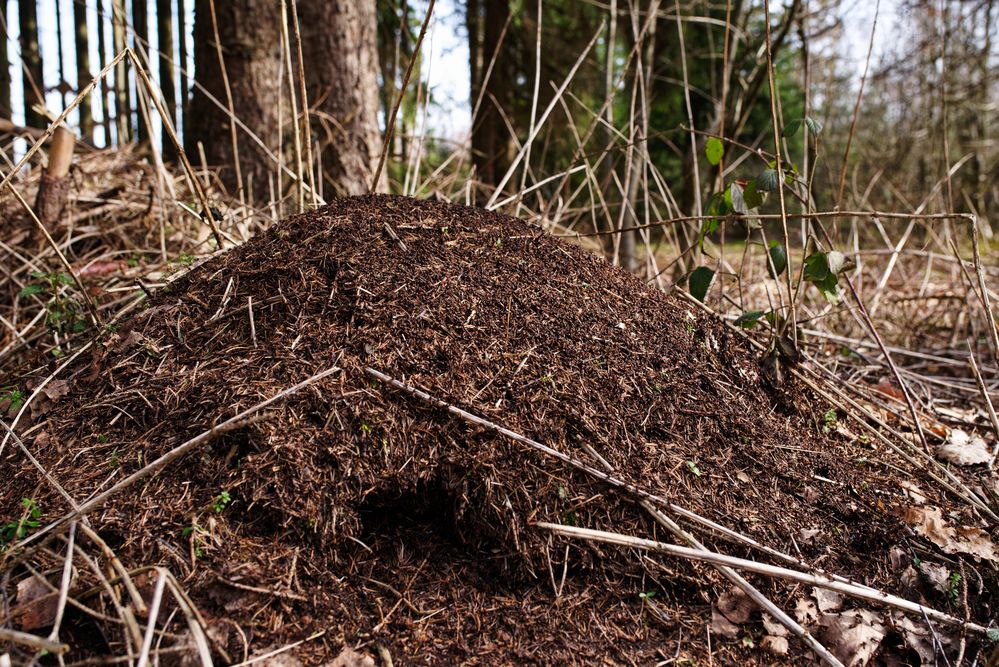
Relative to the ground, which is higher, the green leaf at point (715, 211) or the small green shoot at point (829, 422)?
the green leaf at point (715, 211)

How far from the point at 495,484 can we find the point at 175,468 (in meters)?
0.82

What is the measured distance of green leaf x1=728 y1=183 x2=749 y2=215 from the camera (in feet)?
7.31

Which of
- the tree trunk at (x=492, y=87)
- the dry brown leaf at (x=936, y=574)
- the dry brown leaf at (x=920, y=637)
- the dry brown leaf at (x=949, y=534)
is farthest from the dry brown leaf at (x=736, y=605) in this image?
the tree trunk at (x=492, y=87)

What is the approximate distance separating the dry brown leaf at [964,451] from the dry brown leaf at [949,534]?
16.6 inches

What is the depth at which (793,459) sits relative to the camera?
2051 millimetres

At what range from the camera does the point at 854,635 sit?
162cm

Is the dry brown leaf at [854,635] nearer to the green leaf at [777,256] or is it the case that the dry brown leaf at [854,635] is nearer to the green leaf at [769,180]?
the green leaf at [777,256]

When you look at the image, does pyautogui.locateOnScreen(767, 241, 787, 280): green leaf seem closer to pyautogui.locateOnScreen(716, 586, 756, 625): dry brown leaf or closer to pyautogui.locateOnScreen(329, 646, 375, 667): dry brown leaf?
pyautogui.locateOnScreen(716, 586, 756, 625): dry brown leaf

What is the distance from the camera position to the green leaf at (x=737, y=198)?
223 centimetres

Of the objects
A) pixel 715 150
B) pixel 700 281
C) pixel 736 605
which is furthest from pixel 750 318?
pixel 736 605

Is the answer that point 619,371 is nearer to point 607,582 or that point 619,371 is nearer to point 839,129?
point 607,582

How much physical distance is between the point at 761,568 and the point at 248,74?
13.5 ft

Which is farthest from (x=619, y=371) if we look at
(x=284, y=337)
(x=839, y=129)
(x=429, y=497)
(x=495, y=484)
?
(x=839, y=129)

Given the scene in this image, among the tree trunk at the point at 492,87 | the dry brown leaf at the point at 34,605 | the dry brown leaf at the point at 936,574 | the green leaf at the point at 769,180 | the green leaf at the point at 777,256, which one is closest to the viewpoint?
the dry brown leaf at the point at 34,605
